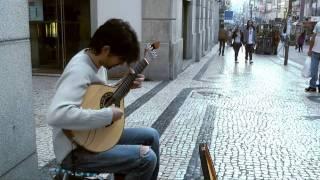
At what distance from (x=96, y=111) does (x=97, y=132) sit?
0.15 meters

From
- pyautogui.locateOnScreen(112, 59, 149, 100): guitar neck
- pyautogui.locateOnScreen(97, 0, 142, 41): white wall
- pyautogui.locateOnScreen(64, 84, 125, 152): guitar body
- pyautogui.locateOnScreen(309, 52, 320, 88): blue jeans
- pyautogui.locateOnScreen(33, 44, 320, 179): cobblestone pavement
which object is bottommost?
pyautogui.locateOnScreen(33, 44, 320, 179): cobblestone pavement

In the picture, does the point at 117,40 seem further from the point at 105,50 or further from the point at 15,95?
the point at 15,95

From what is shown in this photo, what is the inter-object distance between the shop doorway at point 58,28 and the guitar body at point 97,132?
9.68m

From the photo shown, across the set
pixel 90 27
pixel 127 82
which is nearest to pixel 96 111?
pixel 127 82

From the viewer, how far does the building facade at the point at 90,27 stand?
35.6 feet

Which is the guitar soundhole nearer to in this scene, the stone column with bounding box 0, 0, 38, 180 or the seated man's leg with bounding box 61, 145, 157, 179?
the seated man's leg with bounding box 61, 145, 157, 179

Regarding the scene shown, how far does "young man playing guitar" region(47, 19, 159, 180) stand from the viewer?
230 centimetres

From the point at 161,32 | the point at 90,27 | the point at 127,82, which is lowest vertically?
the point at 127,82

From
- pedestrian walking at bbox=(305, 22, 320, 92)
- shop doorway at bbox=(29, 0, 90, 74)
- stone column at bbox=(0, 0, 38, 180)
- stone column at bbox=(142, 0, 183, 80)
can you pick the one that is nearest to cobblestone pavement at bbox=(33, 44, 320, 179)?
pedestrian walking at bbox=(305, 22, 320, 92)

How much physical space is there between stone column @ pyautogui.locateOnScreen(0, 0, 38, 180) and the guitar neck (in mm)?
826

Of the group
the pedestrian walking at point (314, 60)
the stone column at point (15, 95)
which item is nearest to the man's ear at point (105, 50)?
the stone column at point (15, 95)

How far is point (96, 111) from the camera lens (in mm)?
2305

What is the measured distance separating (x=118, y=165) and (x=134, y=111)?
460 centimetres

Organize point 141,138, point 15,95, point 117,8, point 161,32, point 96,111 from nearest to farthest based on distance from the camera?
1. point 96,111
2. point 141,138
3. point 15,95
4. point 117,8
5. point 161,32
